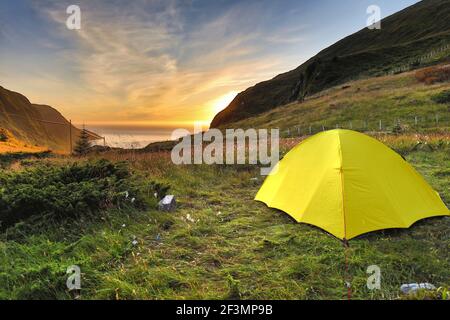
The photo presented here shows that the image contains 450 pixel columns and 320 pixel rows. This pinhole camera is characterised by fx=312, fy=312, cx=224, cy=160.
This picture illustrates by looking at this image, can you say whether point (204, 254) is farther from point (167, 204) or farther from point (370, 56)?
point (370, 56)

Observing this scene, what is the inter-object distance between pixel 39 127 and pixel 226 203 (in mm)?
212837

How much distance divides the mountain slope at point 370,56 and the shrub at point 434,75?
656 inches

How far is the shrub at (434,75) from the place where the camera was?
40656mm

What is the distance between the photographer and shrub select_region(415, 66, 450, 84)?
40.7 metres

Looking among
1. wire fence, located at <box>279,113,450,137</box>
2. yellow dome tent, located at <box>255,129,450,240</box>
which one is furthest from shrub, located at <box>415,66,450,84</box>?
yellow dome tent, located at <box>255,129,450,240</box>

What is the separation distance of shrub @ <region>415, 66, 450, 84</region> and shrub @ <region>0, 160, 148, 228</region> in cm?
4523

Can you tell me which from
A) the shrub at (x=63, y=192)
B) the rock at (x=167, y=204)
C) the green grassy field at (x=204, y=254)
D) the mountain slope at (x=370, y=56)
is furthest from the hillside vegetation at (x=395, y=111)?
the mountain slope at (x=370, y=56)

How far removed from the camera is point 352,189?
5.80 meters

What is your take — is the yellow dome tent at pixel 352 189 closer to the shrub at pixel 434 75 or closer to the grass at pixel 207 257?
the grass at pixel 207 257

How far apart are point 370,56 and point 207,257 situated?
310ft

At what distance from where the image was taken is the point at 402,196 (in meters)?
6.08

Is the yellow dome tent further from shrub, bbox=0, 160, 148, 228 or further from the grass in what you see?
shrub, bbox=0, 160, 148, 228
